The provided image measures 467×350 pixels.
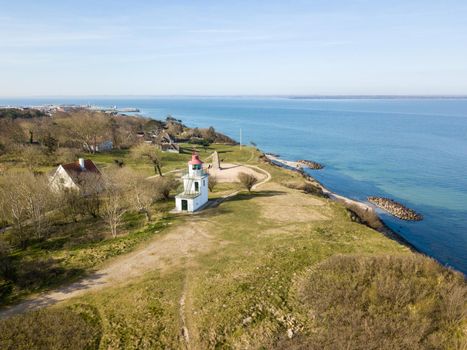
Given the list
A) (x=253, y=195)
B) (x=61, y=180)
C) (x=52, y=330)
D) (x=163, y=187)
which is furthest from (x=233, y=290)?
(x=61, y=180)

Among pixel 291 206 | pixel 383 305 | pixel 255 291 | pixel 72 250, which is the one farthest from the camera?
pixel 291 206

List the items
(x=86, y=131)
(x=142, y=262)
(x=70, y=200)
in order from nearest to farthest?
(x=142, y=262), (x=70, y=200), (x=86, y=131)

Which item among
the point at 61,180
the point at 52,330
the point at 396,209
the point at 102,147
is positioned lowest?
the point at 396,209

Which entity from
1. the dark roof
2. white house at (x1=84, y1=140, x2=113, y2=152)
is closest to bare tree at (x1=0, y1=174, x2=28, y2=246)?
the dark roof

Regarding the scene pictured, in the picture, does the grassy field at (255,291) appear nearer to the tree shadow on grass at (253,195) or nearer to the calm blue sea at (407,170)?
the tree shadow on grass at (253,195)

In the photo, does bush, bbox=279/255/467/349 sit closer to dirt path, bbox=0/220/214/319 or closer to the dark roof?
dirt path, bbox=0/220/214/319

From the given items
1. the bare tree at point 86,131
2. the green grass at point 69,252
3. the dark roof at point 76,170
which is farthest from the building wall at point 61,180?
the bare tree at point 86,131

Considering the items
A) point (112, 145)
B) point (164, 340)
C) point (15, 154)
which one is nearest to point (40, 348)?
point (164, 340)

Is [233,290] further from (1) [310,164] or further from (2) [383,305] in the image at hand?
(1) [310,164]
